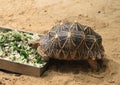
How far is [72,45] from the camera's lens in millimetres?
4012

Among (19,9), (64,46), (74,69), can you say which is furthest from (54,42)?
(19,9)

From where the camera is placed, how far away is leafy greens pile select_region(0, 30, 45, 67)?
4145 mm

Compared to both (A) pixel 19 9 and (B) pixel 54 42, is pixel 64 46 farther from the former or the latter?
(A) pixel 19 9

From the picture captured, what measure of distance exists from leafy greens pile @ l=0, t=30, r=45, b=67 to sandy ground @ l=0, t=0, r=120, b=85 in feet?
→ 0.71

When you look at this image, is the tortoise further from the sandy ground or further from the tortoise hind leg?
the sandy ground

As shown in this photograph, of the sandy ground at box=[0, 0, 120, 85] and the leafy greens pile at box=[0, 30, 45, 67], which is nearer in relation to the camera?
the sandy ground at box=[0, 0, 120, 85]

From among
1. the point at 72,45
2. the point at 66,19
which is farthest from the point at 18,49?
the point at 66,19

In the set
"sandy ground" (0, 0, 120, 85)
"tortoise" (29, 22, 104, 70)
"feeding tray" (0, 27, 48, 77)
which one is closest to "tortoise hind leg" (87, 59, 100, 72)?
"tortoise" (29, 22, 104, 70)

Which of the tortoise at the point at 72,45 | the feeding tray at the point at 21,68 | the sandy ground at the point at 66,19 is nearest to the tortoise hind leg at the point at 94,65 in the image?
the tortoise at the point at 72,45

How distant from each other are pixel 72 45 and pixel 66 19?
5.52 ft

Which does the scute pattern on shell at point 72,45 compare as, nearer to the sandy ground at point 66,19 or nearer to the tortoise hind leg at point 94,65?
the tortoise hind leg at point 94,65

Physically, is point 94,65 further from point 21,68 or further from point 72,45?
point 21,68

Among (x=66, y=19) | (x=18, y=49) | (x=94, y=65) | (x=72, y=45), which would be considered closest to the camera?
(x=72, y=45)

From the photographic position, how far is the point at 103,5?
20.4 feet
